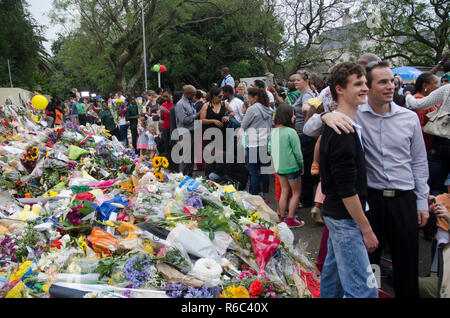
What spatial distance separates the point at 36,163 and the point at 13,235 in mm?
3242

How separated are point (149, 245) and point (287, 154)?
2.44 m

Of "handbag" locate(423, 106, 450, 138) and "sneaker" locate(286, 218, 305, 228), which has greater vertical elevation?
"handbag" locate(423, 106, 450, 138)

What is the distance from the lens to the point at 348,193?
7.32 ft

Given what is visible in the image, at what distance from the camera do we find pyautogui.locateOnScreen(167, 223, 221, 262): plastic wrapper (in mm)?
3213

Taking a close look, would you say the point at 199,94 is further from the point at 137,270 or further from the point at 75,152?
the point at 137,270

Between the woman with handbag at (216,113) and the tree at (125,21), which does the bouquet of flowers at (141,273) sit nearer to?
the woman with handbag at (216,113)

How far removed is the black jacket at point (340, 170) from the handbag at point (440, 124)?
7.55ft

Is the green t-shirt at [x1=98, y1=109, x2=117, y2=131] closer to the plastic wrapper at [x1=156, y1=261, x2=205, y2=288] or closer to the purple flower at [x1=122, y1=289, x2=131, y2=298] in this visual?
the plastic wrapper at [x1=156, y1=261, x2=205, y2=288]

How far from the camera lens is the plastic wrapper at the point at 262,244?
3393mm

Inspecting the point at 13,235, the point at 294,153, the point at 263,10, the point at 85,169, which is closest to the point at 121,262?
the point at 13,235

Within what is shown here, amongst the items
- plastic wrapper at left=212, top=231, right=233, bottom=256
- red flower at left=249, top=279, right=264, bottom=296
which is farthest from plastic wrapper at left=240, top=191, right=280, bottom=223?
red flower at left=249, top=279, right=264, bottom=296

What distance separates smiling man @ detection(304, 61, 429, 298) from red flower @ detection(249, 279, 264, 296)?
0.94 meters

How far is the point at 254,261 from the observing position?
11.1 ft
